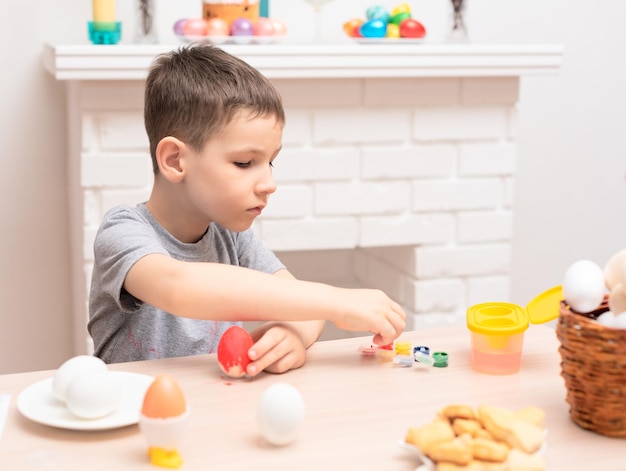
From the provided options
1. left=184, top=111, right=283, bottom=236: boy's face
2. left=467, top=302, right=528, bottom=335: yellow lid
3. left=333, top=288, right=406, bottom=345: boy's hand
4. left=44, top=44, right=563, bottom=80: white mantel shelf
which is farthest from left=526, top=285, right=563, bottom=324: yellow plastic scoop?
left=44, top=44, right=563, bottom=80: white mantel shelf

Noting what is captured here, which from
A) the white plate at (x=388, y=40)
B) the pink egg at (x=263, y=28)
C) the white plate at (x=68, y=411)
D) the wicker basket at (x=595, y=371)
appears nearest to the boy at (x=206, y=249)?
the white plate at (x=68, y=411)

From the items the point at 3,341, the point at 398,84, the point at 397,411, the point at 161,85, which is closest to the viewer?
the point at 397,411

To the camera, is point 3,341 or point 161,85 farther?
point 3,341

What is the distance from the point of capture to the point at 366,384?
36.0 inches

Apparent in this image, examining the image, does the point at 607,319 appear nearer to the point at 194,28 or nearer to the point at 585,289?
the point at 585,289

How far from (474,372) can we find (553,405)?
11cm

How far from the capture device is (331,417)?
82cm

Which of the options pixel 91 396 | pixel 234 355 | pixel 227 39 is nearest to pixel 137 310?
pixel 234 355

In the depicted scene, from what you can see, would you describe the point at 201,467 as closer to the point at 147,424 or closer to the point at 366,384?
the point at 147,424

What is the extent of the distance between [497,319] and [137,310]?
0.47 m

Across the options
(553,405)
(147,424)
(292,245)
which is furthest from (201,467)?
(292,245)

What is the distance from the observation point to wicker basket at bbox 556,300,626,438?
751 mm

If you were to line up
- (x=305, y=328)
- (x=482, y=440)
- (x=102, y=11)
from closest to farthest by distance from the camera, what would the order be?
(x=482, y=440) < (x=305, y=328) < (x=102, y=11)

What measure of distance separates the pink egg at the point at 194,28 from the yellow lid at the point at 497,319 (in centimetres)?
100
